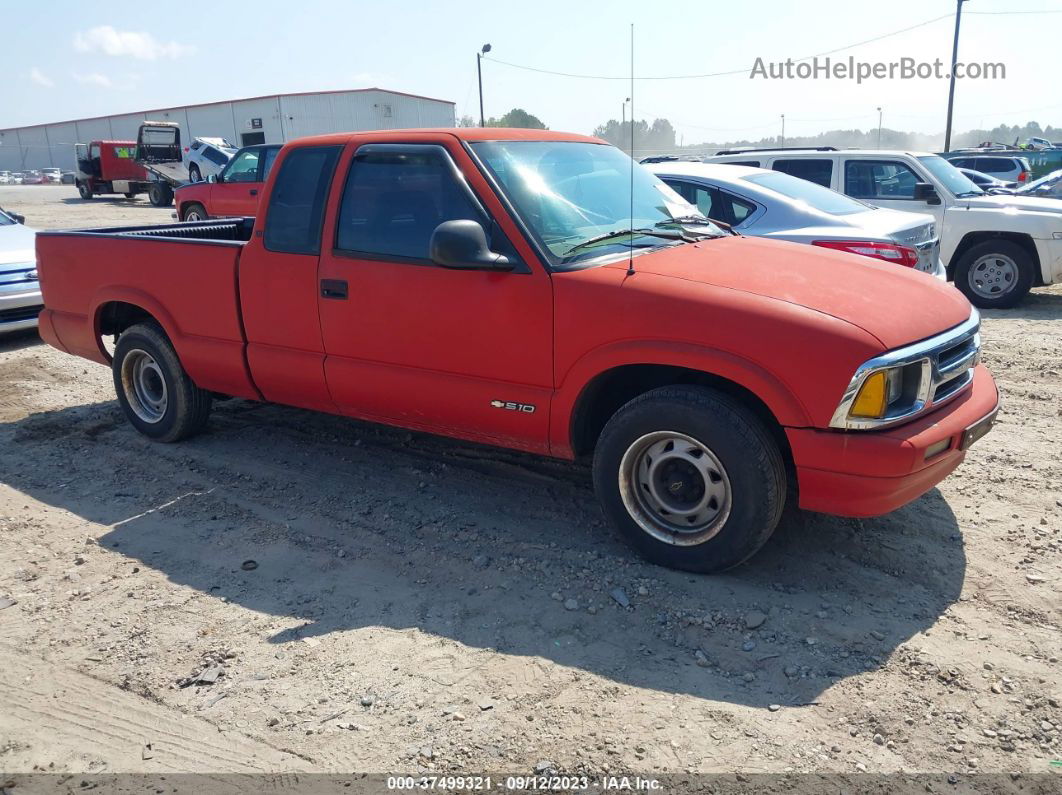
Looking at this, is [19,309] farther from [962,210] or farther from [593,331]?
[962,210]

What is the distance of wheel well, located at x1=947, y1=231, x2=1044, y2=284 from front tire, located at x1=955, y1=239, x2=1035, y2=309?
1.4 inches

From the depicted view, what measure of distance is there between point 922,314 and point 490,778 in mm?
2651

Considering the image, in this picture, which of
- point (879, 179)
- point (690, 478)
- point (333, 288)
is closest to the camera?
point (690, 478)

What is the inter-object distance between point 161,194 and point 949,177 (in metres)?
28.6

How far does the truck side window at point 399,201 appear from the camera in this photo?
14.3ft

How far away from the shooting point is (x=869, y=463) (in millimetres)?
3383

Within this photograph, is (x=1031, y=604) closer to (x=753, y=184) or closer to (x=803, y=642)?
(x=803, y=642)

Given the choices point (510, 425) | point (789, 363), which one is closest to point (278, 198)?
point (510, 425)

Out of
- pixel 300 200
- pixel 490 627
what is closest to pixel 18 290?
pixel 300 200

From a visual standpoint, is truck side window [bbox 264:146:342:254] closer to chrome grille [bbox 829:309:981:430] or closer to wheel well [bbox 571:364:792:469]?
wheel well [bbox 571:364:792:469]

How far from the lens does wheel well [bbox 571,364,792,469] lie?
3.79 meters

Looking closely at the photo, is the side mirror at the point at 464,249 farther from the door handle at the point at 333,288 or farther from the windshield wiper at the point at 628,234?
the door handle at the point at 333,288

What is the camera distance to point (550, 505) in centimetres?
471

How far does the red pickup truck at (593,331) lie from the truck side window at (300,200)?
0.5 inches
